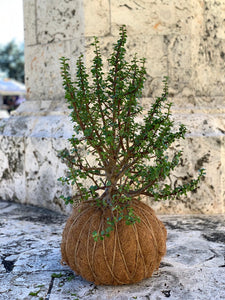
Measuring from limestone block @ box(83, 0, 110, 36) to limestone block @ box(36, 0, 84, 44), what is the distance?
54 mm

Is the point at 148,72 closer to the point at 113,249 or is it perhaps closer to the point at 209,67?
the point at 209,67

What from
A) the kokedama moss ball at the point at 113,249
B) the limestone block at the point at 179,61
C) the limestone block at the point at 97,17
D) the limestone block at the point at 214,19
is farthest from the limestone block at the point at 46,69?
the kokedama moss ball at the point at 113,249

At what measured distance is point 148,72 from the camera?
360cm

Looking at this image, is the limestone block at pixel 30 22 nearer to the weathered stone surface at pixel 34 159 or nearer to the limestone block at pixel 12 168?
the weathered stone surface at pixel 34 159

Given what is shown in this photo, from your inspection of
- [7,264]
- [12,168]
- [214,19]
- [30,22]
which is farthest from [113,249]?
[30,22]

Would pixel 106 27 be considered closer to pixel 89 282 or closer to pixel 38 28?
pixel 38 28

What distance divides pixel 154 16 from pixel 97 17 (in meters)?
0.49

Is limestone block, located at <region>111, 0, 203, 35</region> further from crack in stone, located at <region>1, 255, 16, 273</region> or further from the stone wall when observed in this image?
crack in stone, located at <region>1, 255, 16, 273</region>

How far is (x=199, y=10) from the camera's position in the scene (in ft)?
12.0

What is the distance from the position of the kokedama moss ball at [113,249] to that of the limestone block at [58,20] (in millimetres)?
1980

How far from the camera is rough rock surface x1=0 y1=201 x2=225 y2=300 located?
200cm

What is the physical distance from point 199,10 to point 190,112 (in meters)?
0.90

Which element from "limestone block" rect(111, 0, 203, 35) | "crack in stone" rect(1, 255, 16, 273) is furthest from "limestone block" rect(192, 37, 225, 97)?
"crack in stone" rect(1, 255, 16, 273)

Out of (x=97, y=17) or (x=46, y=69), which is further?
(x=46, y=69)
